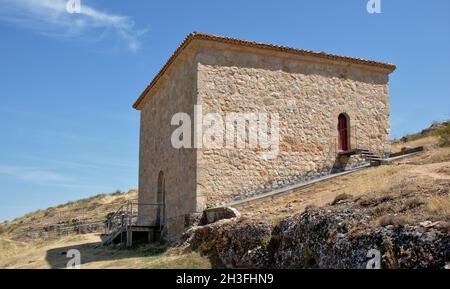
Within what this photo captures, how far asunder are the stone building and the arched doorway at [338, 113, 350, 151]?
0.04 meters

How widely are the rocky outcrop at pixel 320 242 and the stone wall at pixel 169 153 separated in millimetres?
Answer: 2418

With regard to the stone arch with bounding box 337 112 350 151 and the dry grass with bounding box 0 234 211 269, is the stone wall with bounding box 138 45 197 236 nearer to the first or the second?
the dry grass with bounding box 0 234 211 269

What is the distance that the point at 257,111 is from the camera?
637 inches

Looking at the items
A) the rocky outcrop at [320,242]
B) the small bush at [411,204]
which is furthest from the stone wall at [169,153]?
the small bush at [411,204]

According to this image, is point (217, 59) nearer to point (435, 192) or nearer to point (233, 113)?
point (233, 113)

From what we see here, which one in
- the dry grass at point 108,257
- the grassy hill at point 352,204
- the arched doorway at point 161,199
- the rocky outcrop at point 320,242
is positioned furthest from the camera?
the arched doorway at point 161,199

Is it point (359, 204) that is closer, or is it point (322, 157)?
point (359, 204)

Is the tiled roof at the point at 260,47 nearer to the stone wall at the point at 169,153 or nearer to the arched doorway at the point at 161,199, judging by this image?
the stone wall at the point at 169,153

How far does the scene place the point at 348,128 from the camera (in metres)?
18.1

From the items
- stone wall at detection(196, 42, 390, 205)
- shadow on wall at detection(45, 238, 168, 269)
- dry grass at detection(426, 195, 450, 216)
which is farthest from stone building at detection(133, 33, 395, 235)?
dry grass at detection(426, 195, 450, 216)

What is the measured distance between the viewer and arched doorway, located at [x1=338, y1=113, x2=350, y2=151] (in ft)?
59.1

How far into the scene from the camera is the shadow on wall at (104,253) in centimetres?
1490
